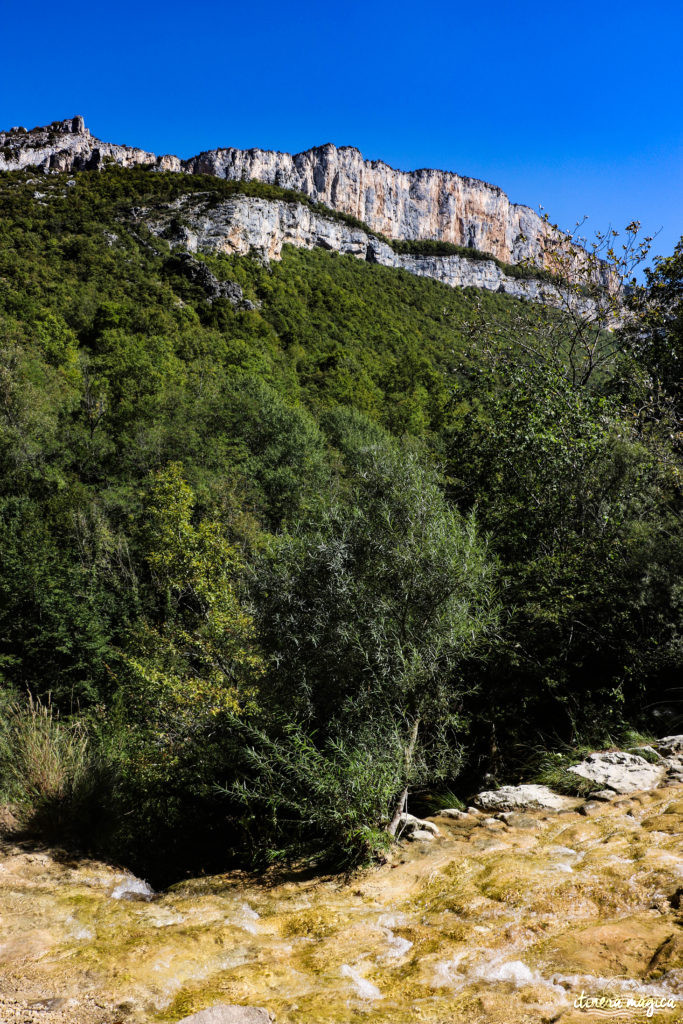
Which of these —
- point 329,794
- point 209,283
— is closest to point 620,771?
point 329,794

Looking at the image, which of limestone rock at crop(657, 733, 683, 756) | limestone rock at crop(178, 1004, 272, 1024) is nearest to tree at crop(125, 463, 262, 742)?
limestone rock at crop(178, 1004, 272, 1024)

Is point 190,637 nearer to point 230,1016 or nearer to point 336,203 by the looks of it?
point 230,1016

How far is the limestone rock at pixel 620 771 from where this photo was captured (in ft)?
13.9

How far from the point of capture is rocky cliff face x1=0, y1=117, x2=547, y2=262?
3413 inches

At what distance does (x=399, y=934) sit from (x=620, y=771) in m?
2.44

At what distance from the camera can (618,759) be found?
462 centimetres

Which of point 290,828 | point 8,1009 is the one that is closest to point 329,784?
point 290,828

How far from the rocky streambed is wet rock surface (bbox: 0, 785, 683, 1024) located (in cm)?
1

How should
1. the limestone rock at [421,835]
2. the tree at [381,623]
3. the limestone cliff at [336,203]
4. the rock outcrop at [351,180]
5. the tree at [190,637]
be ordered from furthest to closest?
1. the rock outcrop at [351,180]
2. the limestone cliff at [336,203]
3. the tree at [190,637]
4. the tree at [381,623]
5. the limestone rock at [421,835]

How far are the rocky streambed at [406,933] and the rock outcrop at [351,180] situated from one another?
9274cm

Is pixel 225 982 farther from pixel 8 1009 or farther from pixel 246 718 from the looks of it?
pixel 246 718

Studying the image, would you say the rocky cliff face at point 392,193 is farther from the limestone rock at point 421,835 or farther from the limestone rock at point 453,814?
the limestone rock at point 421,835

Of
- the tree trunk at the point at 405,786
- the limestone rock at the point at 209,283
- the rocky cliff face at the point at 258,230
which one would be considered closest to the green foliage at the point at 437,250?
the rocky cliff face at the point at 258,230

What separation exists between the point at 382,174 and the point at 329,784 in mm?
134170
